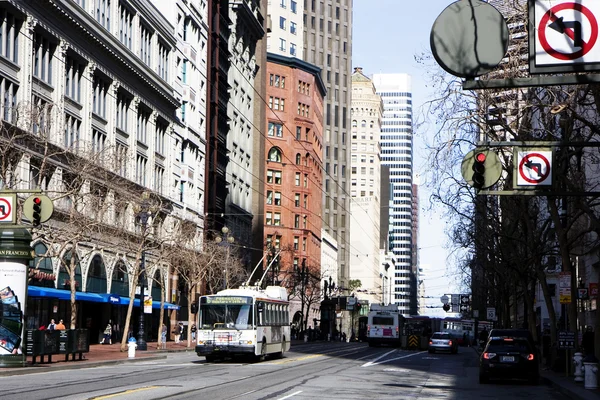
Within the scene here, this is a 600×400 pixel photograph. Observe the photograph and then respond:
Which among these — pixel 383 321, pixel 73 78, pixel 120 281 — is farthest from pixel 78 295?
pixel 383 321

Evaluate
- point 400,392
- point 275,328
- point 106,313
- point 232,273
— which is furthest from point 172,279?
point 400,392

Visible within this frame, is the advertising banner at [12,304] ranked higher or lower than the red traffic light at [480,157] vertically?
lower

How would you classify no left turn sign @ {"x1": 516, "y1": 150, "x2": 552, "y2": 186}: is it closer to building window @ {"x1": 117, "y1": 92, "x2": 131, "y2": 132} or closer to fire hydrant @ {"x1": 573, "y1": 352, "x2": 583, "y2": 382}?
fire hydrant @ {"x1": 573, "y1": 352, "x2": 583, "y2": 382}

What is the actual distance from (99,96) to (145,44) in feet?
35.5

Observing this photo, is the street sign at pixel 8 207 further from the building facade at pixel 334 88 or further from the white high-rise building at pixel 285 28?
the building facade at pixel 334 88

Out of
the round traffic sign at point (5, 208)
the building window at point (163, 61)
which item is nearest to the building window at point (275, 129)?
the building window at point (163, 61)

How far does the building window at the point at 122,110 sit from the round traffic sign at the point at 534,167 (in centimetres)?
5083

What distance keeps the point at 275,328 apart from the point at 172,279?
36.6 meters

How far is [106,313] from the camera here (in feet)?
217

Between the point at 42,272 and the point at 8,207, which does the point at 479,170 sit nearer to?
the point at 8,207

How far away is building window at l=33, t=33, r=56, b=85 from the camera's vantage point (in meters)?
52.4

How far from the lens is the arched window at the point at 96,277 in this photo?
60.7 m

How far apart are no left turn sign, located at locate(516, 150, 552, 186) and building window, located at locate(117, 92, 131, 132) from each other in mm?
50818

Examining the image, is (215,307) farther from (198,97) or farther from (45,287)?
(198,97)
